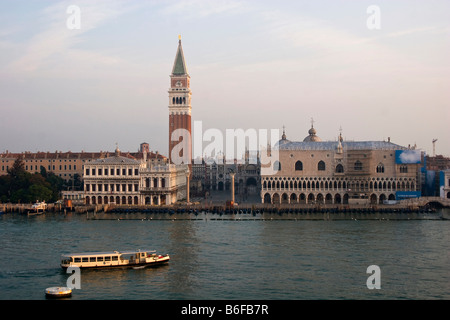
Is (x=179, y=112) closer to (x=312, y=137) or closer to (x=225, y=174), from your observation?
(x=312, y=137)

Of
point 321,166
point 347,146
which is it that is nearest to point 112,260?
point 321,166

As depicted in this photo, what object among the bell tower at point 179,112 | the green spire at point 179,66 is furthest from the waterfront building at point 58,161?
the green spire at point 179,66

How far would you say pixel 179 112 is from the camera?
65500 millimetres

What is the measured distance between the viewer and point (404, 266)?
25281 millimetres

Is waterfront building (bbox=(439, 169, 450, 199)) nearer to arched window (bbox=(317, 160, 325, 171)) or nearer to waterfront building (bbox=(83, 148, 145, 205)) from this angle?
arched window (bbox=(317, 160, 325, 171))

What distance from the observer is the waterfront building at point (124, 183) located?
171 feet

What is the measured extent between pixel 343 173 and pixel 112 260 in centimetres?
3090

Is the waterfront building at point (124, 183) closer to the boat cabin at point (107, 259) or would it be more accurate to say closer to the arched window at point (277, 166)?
the arched window at point (277, 166)

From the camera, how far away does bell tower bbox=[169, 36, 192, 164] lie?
214 ft

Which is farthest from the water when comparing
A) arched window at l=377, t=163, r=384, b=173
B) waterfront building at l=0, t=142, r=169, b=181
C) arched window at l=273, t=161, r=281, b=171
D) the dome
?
waterfront building at l=0, t=142, r=169, b=181

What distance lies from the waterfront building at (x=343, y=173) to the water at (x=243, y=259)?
11.6 metres

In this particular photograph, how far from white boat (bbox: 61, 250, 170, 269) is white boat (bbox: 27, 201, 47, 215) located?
2392 cm
